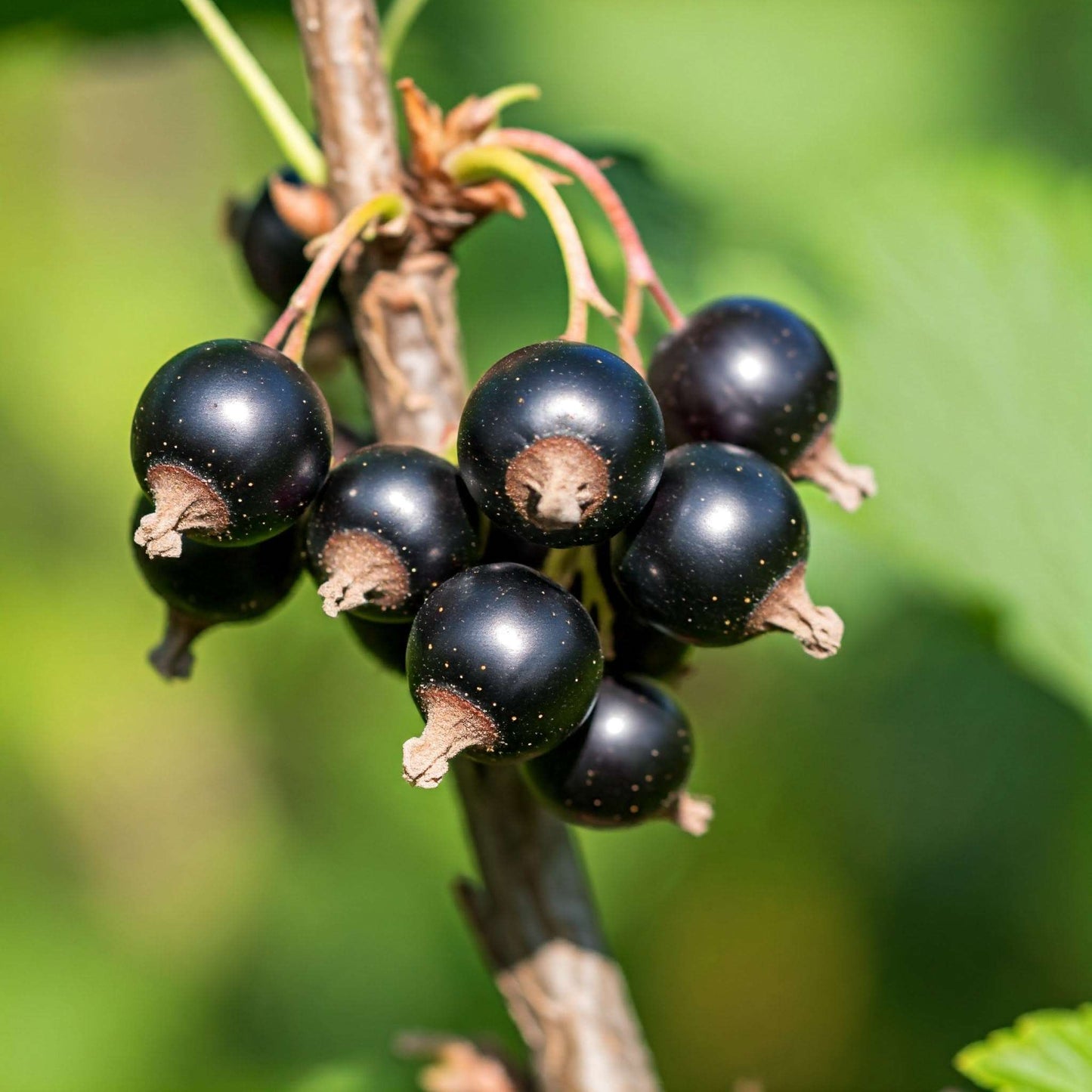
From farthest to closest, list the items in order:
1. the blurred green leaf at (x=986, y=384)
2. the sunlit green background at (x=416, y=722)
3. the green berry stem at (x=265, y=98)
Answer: the sunlit green background at (x=416, y=722), the blurred green leaf at (x=986, y=384), the green berry stem at (x=265, y=98)

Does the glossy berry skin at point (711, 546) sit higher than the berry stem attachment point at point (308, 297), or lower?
lower

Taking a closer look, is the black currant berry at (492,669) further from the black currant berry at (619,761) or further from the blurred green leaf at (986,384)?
the blurred green leaf at (986,384)

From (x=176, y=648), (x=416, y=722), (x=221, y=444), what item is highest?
(x=221, y=444)

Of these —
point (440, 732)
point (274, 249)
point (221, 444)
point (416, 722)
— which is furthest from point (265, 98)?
point (416, 722)

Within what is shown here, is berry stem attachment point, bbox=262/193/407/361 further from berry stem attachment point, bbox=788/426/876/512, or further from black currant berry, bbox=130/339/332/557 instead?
berry stem attachment point, bbox=788/426/876/512

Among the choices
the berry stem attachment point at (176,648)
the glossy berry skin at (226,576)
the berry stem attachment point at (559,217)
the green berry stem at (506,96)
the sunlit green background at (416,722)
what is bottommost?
the sunlit green background at (416,722)

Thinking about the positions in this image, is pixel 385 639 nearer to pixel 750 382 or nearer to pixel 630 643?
pixel 630 643

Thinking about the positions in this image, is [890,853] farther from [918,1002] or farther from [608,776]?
[608,776]

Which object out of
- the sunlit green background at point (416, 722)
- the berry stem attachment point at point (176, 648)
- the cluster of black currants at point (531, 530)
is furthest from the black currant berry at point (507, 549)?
the sunlit green background at point (416, 722)
